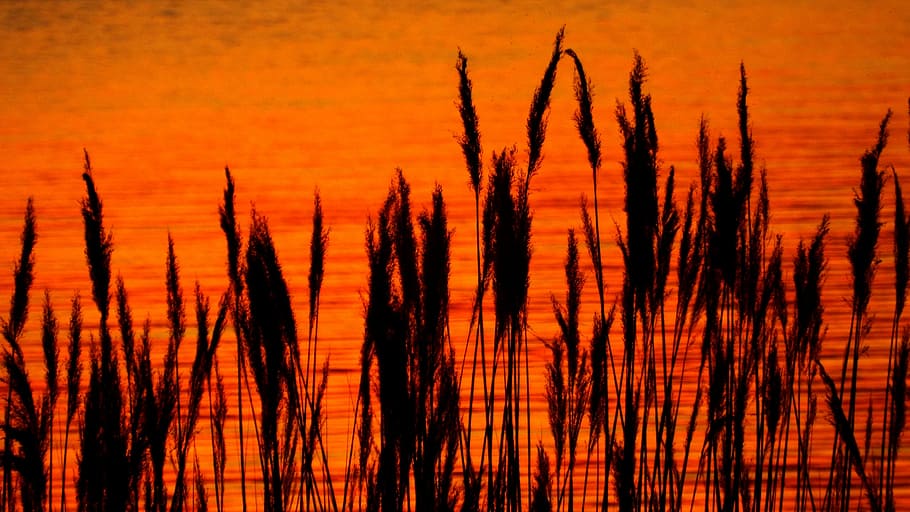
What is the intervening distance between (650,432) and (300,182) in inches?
159

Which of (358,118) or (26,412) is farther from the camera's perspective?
(358,118)

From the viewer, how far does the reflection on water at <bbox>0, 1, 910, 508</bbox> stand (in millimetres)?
6023

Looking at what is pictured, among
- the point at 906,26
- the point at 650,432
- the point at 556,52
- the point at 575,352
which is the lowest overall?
the point at 650,432

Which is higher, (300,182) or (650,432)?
(300,182)

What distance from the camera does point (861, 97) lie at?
8773mm

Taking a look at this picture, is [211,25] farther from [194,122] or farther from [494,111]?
[494,111]

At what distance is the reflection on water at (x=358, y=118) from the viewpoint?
602cm

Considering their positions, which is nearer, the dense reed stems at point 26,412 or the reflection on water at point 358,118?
the dense reed stems at point 26,412

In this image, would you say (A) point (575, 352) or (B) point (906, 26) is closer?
(A) point (575, 352)

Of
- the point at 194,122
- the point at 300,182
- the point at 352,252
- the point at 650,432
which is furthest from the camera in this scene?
the point at 194,122

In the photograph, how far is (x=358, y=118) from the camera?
→ 30.4 feet

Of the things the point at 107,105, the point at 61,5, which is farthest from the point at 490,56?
the point at 61,5

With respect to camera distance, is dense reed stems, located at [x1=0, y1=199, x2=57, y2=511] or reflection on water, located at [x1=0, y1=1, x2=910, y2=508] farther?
reflection on water, located at [x1=0, y1=1, x2=910, y2=508]

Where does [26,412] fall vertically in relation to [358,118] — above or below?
below
